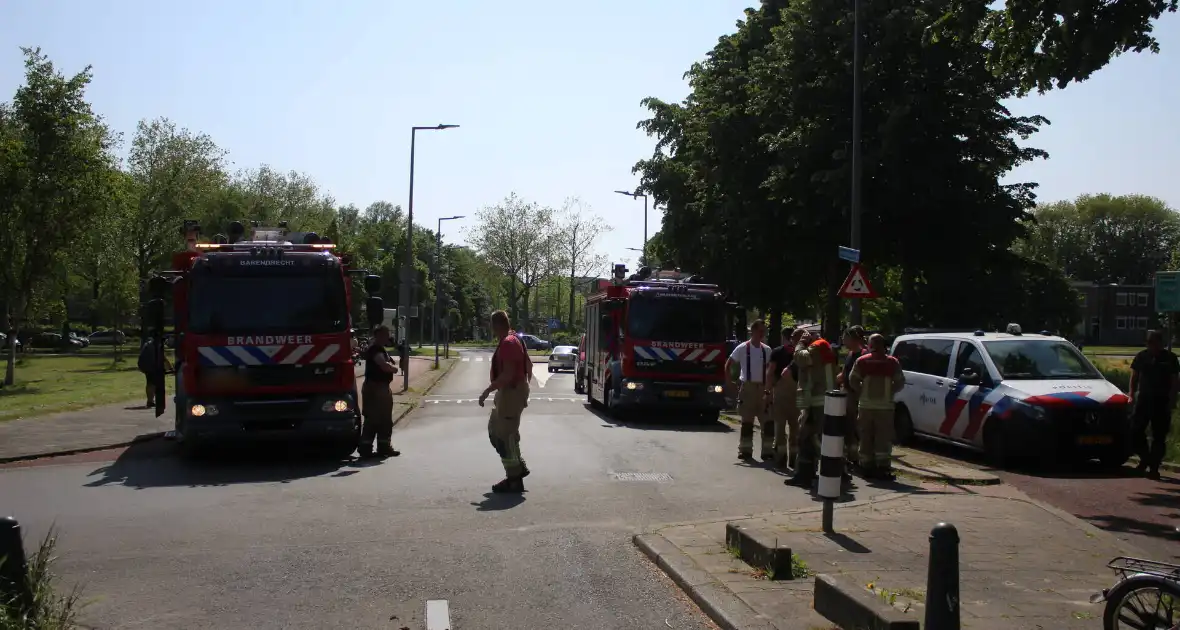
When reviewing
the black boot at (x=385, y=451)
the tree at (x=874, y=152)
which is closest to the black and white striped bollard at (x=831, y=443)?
the black boot at (x=385, y=451)

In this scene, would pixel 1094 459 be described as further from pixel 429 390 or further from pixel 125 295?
pixel 125 295

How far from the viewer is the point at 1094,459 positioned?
14.3 meters

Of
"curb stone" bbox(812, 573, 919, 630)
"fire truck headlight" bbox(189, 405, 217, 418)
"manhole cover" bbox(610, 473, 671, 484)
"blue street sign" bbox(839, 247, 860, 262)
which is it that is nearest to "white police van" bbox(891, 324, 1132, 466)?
"blue street sign" bbox(839, 247, 860, 262)

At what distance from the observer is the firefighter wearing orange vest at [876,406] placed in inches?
492

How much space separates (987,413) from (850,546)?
22.8 ft

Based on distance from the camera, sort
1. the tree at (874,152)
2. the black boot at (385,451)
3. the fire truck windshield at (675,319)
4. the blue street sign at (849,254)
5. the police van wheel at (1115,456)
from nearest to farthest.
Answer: the police van wheel at (1115,456), the black boot at (385,451), the blue street sign at (849,254), the fire truck windshield at (675,319), the tree at (874,152)

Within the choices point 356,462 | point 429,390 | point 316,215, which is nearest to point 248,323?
point 356,462

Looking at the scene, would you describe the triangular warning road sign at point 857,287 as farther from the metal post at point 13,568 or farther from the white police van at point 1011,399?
the metal post at point 13,568

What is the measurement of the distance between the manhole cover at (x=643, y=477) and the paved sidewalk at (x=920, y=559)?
2.44 m

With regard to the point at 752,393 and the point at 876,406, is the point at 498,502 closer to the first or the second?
the point at 876,406

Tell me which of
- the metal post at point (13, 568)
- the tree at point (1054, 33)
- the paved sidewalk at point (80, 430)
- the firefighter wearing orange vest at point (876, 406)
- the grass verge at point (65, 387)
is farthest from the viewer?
the grass verge at point (65, 387)

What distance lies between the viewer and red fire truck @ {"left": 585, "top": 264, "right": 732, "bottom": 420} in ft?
67.4

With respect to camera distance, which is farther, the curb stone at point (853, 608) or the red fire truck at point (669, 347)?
the red fire truck at point (669, 347)

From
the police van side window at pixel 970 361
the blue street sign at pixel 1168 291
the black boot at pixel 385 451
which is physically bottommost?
the black boot at pixel 385 451
